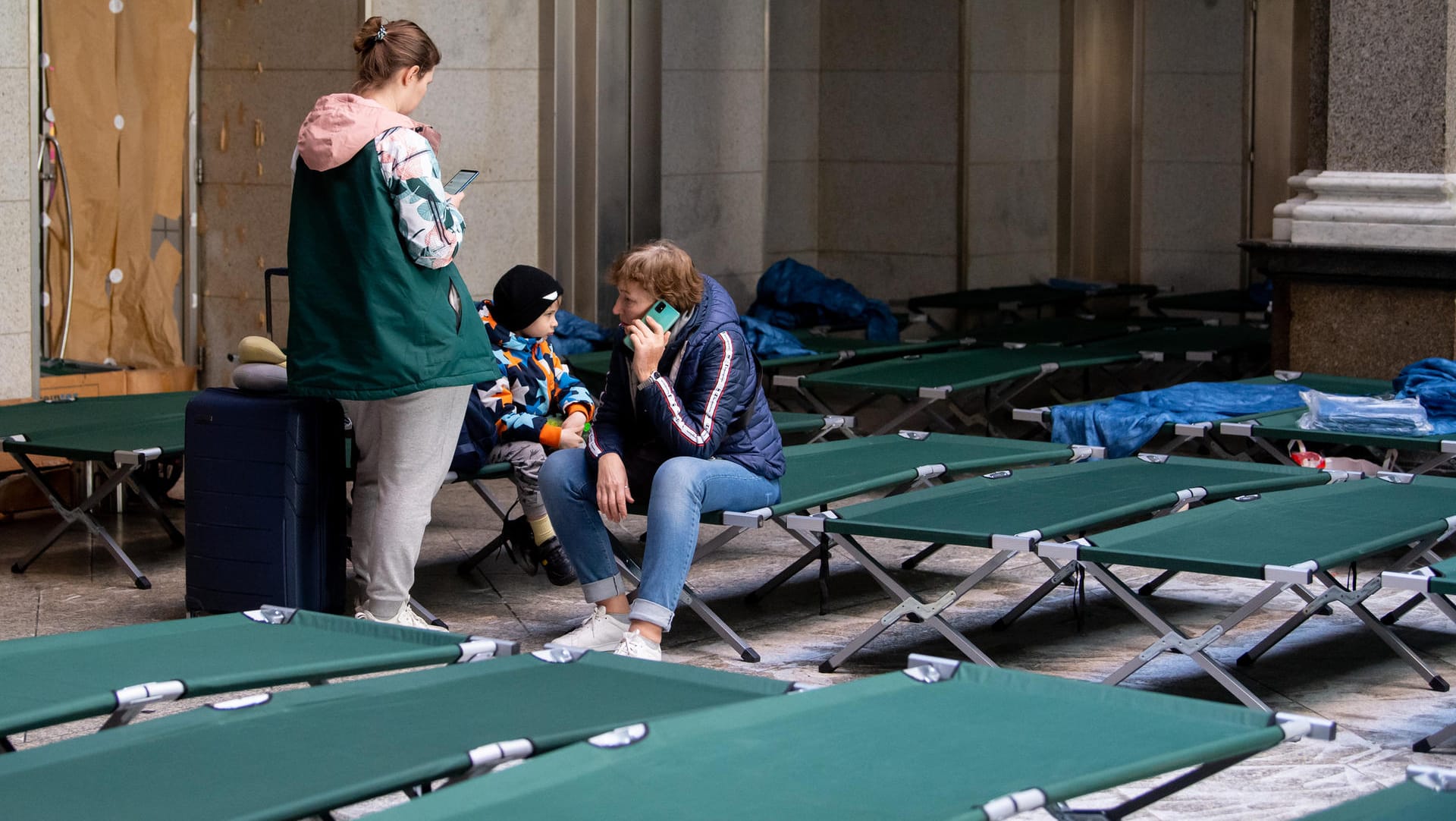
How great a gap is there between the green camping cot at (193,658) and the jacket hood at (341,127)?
145 cm

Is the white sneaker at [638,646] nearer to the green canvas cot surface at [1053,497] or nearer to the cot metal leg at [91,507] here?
the green canvas cot surface at [1053,497]

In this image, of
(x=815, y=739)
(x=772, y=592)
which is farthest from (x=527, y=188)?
(x=815, y=739)

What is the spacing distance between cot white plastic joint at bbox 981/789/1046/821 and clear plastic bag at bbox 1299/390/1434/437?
4277 millimetres

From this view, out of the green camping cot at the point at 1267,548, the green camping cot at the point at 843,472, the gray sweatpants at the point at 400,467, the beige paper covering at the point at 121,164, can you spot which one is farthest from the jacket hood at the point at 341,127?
the beige paper covering at the point at 121,164

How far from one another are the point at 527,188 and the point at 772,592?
4.01 m

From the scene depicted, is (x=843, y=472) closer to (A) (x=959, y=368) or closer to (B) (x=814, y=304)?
(A) (x=959, y=368)

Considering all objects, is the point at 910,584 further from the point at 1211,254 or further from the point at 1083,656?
the point at 1211,254

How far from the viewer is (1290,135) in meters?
13.4

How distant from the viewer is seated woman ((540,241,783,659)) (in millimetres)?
5234

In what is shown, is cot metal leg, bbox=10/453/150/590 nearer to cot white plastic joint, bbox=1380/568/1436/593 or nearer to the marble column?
cot white plastic joint, bbox=1380/568/1436/593

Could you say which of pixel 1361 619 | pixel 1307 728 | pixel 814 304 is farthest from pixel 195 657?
pixel 814 304

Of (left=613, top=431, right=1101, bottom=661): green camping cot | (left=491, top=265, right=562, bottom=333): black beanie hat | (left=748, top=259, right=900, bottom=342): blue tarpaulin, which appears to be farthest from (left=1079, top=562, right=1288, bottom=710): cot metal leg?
(left=748, top=259, right=900, bottom=342): blue tarpaulin

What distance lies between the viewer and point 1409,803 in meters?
2.97

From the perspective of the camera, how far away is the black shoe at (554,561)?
20.5ft
